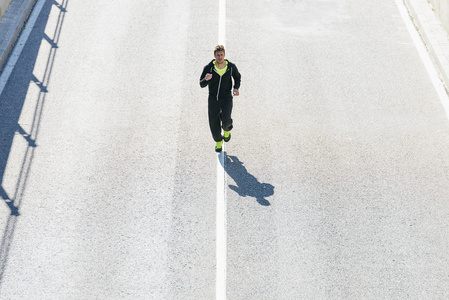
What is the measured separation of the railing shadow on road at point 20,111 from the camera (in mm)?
8789

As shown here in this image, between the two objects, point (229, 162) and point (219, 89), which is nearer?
point (219, 89)

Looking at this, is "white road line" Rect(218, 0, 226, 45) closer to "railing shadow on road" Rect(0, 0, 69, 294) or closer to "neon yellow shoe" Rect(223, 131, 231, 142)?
"neon yellow shoe" Rect(223, 131, 231, 142)

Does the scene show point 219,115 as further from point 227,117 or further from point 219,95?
point 219,95

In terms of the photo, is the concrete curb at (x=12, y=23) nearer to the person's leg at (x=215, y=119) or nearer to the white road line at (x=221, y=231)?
the person's leg at (x=215, y=119)

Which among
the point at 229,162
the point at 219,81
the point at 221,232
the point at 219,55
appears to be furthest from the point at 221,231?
the point at 219,55

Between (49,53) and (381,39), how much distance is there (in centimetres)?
701

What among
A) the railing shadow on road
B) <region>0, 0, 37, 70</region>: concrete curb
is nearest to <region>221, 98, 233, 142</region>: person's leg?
the railing shadow on road

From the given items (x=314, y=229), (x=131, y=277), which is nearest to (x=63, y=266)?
(x=131, y=277)

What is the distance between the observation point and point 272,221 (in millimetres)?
8609

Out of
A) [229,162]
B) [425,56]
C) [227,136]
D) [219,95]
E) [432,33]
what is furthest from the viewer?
[432,33]

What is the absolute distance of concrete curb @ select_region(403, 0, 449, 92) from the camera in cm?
1159

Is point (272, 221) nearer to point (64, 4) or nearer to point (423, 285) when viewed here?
point (423, 285)

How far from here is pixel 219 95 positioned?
902 centimetres

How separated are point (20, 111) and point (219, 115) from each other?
3.79m
